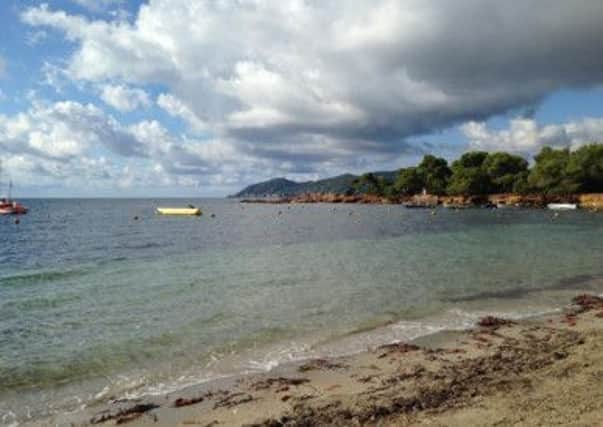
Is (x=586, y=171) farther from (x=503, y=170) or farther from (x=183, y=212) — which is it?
(x=183, y=212)

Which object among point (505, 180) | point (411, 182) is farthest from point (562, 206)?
point (411, 182)

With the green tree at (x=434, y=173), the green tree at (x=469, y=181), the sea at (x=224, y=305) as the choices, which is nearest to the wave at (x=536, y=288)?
the sea at (x=224, y=305)

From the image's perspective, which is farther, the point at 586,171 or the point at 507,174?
the point at 507,174

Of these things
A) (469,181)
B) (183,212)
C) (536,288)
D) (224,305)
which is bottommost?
(536,288)

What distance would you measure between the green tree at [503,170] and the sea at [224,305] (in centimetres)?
11401

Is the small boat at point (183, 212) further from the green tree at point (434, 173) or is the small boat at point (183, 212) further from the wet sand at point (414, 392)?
the wet sand at point (414, 392)

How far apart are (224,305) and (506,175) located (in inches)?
5821

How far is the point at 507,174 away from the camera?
15462 centimetres

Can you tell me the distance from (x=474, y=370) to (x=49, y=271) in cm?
3003

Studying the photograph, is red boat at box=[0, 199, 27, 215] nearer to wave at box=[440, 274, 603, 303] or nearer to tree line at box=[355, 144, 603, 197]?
tree line at box=[355, 144, 603, 197]

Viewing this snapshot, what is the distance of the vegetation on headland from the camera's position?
127938 mm

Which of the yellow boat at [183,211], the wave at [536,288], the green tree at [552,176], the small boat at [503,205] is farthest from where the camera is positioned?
the small boat at [503,205]

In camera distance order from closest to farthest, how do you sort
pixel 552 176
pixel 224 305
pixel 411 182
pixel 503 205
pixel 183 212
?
pixel 224 305, pixel 183 212, pixel 552 176, pixel 503 205, pixel 411 182

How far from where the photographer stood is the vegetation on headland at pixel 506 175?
127938mm
